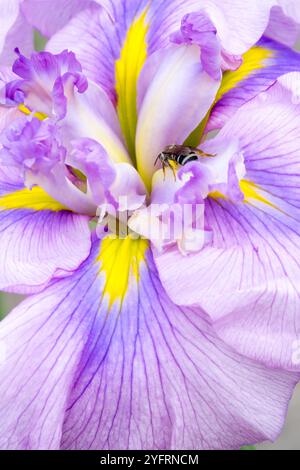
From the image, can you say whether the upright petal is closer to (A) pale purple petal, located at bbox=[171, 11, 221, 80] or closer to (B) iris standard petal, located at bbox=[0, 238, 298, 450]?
(A) pale purple petal, located at bbox=[171, 11, 221, 80]

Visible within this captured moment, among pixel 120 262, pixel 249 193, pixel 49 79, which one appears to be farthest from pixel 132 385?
pixel 49 79

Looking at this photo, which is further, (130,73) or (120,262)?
(130,73)

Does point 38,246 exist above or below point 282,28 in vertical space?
below

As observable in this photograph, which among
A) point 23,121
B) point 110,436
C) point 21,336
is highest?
point 23,121

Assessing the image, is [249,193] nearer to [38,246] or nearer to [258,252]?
[258,252]

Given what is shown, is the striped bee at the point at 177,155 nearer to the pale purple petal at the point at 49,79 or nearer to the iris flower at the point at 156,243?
the iris flower at the point at 156,243

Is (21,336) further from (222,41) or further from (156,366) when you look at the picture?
(222,41)

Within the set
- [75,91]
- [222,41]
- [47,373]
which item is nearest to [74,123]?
[75,91]

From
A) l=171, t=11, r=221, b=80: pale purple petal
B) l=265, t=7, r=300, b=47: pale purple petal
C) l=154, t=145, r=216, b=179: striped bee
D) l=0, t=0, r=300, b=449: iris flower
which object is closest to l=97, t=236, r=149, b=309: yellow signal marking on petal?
l=0, t=0, r=300, b=449: iris flower
